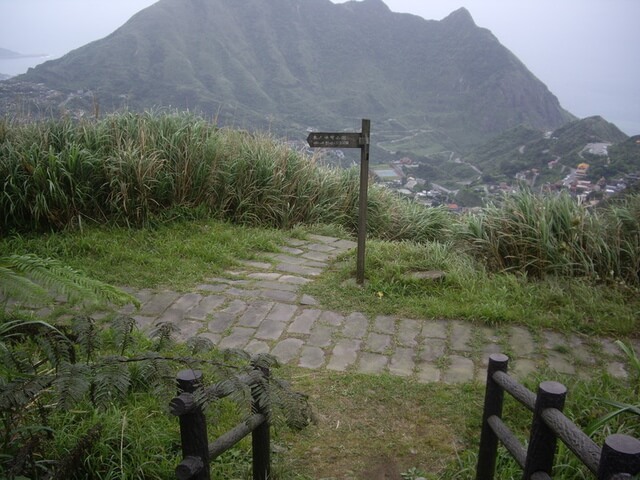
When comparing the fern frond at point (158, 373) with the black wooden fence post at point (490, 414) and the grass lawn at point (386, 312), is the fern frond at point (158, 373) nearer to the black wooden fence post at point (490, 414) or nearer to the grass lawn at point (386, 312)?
the grass lawn at point (386, 312)

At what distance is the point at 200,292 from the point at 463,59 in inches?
1544

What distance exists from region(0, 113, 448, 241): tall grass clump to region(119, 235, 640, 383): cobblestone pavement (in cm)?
185

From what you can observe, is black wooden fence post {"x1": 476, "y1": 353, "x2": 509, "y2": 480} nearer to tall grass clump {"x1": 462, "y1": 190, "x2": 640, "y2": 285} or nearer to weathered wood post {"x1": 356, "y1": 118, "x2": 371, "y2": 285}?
weathered wood post {"x1": 356, "y1": 118, "x2": 371, "y2": 285}

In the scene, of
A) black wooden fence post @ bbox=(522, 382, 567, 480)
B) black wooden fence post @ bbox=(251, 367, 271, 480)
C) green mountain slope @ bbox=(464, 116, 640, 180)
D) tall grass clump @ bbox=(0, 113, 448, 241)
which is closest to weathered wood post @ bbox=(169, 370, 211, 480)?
black wooden fence post @ bbox=(251, 367, 271, 480)

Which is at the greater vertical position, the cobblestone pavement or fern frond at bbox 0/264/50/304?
fern frond at bbox 0/264/50/304

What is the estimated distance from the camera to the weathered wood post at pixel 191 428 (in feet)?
4.68

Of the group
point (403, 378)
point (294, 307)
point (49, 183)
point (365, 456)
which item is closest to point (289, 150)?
point (49, 183)

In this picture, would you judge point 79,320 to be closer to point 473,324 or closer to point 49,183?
point 473,324

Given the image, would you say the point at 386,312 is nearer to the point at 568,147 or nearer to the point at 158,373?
the point at 158,373

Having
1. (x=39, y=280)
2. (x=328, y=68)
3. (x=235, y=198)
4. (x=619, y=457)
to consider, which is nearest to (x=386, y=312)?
(x=39, y=280)

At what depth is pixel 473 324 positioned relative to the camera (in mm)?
3693

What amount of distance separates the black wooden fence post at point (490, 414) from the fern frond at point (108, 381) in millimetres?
1309

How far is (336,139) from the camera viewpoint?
13.7 feet

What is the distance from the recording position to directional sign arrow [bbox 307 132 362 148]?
416cm
